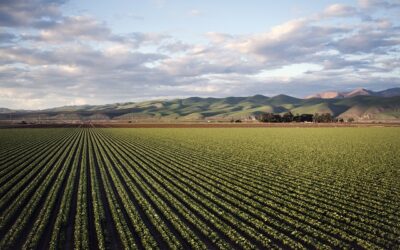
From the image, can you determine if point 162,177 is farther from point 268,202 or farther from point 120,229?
point 120,229

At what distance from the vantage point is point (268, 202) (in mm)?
19891

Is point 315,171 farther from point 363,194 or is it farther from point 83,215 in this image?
point 83,215

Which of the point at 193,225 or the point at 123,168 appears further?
the point at 123,168

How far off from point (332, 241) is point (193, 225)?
6118 millimetres

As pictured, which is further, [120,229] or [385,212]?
[385,212]

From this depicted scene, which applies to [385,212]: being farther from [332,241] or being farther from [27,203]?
[27,203]

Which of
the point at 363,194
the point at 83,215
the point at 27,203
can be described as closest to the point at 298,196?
the point at 363,194

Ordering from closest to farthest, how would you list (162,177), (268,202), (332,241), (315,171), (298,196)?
(332,241) → (268,202) → (298,196) → (162,177) → (315,171)

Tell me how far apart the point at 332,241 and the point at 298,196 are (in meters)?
7.41

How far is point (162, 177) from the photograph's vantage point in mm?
27922

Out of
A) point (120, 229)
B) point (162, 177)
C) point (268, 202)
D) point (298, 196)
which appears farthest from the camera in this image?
point (162, 177)

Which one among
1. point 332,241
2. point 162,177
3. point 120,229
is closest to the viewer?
point 332,241

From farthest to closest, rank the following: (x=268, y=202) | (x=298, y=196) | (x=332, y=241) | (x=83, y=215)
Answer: (x=298, y=196) → (x=268, y=202) → (x=83, y=215) → (x=332, y=241)

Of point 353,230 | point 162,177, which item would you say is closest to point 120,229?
point 353,230
